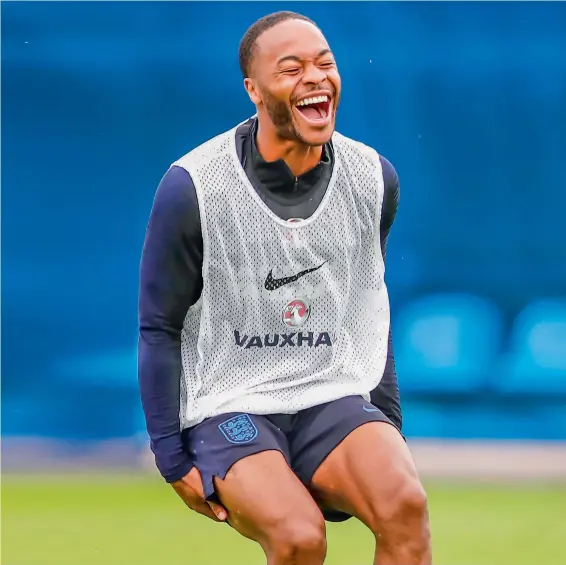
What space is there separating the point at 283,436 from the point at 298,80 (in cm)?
85

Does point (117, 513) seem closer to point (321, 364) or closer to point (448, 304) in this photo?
point (448, 304)

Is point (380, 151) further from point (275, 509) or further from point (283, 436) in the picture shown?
point (275, 509)

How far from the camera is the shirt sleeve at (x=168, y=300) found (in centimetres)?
313

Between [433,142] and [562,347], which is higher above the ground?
[433,142]

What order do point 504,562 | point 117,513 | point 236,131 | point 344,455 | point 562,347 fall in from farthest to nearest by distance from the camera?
1. point 562,347
2. point 117,513
3. point 504,562
4. point 236,131
5. point 344,455

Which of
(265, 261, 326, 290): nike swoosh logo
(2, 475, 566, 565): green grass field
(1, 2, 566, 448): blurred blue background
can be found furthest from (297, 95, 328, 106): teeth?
(1, 2, 566, 448): blurred blue background

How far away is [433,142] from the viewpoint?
5.35m

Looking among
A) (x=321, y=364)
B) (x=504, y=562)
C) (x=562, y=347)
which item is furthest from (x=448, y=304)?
(x=321, y=364)

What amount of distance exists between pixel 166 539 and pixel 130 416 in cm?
70

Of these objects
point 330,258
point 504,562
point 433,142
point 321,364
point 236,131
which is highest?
point 433,142

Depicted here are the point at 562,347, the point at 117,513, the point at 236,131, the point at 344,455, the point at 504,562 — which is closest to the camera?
the point at 344,455

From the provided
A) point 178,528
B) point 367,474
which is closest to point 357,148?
point 367,474

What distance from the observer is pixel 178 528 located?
15.9ft

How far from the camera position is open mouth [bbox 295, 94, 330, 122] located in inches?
124
